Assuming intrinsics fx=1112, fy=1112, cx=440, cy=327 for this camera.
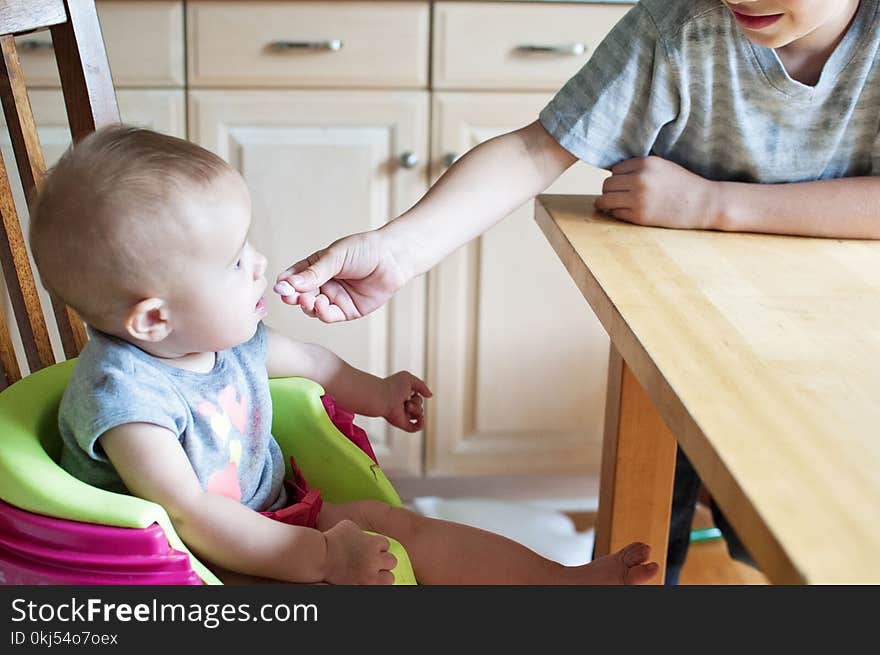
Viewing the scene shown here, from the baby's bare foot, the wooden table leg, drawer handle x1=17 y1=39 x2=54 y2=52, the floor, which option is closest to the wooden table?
the wooden table leg

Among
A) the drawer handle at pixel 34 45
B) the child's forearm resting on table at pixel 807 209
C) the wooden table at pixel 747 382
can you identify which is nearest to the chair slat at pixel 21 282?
the wooden table at pixel 747 382

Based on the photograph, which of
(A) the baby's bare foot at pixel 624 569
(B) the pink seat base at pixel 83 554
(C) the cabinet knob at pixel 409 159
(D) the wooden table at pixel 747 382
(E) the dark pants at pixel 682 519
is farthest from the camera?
(C) the cabinet knob at pixel 409 159

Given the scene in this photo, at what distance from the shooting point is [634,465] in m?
1.10

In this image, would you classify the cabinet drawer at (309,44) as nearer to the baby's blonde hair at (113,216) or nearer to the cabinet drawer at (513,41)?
the cabinet drawer at (513,41)

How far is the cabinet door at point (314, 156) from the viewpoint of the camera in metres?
1.87

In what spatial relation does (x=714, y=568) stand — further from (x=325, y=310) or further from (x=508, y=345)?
(x=325, y=310)

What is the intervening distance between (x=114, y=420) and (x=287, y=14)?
1.18 m

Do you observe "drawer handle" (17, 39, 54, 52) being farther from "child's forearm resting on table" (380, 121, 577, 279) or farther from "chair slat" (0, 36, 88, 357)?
"child's forearm resting on table" (380, 121, 577, 279)

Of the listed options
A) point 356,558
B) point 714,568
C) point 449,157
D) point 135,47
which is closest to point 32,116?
point 356,558

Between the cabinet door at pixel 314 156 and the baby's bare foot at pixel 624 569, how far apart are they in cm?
111

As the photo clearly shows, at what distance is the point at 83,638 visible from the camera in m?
0.67

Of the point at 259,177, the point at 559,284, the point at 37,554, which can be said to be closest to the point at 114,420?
the point at 37,554

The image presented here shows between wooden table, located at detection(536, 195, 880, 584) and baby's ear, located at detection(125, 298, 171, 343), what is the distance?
33 centimetres

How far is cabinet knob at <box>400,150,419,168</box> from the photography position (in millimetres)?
1898
